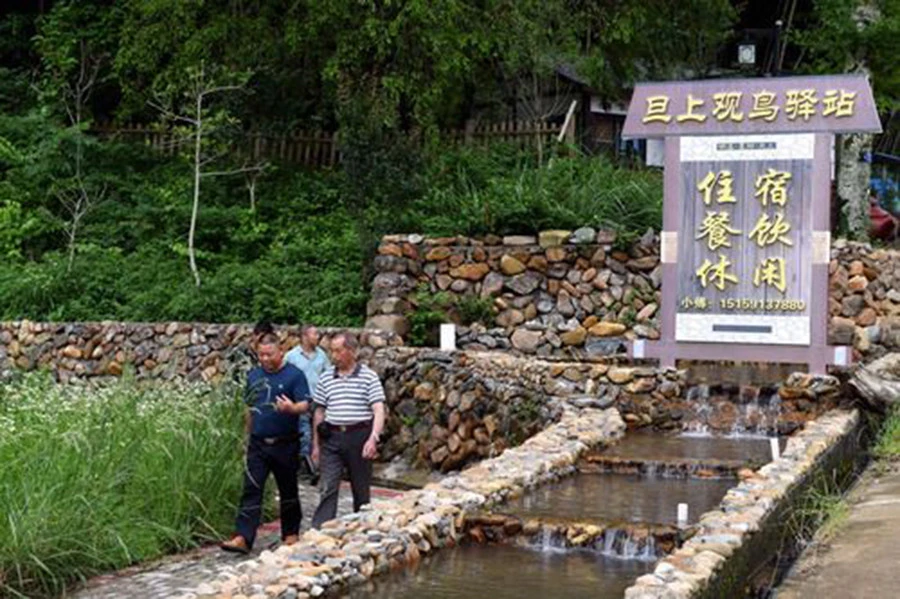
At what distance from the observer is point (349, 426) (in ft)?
28.8

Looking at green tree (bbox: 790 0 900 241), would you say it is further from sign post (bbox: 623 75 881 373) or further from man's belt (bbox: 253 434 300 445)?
man's belt (bbox: 253 434 300 445)

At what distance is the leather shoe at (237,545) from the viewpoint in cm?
905

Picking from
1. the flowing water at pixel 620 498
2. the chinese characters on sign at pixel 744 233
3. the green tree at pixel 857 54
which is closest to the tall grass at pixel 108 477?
the flowing water at pixel 620 498

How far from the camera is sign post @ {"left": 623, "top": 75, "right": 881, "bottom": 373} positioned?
13.1 m

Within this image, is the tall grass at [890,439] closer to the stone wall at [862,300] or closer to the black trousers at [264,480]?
the stone wall at [862,300]

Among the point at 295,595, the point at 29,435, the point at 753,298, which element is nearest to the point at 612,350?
the point at 753,298

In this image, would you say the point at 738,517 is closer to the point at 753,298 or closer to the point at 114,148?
the point at 753,298

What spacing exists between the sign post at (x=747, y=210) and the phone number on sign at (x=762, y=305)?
11 millimetres

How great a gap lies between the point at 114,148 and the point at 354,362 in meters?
14.8

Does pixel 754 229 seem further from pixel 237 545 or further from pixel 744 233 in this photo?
pixel 237 545

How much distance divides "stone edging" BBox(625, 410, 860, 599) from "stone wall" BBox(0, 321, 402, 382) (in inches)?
233

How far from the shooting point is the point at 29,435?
9352 millimetres

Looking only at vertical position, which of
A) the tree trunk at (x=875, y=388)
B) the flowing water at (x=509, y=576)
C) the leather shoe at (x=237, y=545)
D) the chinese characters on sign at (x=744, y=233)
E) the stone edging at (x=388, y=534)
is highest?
the chinese characters on sign at (x=744, y=233)

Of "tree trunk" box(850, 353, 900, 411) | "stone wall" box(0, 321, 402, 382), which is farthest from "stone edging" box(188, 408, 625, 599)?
"stone wall" box(0, 321, 402, 382)
